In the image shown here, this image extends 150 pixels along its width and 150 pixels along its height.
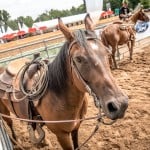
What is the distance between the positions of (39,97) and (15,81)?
2.75 feet

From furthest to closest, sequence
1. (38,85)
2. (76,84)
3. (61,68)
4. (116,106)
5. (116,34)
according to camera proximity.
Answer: (116,34) < (38,85) < (61,68) < (76,84) < (116,106)

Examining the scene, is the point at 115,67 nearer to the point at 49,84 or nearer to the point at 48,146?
the point at 48,146

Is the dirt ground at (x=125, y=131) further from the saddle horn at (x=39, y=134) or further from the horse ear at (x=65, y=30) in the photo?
the horse ear at (x=65, y=30)

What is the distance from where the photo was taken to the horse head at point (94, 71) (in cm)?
233

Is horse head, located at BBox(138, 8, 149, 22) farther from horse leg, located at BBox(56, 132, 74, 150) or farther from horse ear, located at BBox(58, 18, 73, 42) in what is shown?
horse ear, located at BBox(58, 18, 73, 42)

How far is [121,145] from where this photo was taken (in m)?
4.20

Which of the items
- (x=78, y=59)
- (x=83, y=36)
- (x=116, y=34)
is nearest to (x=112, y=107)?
(x=78, y=59)

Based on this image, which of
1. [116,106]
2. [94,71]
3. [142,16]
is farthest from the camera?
[142,16]

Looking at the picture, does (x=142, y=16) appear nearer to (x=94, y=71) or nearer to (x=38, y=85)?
(x=38, y=85)

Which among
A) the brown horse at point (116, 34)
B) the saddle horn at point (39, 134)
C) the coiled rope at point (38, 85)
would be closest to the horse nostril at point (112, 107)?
the coiled rope at point (38, 85)

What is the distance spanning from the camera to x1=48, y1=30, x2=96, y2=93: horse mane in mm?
2650

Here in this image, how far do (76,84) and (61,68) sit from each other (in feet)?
0.92

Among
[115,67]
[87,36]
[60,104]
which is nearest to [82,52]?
[87,36]

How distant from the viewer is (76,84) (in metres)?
2.78
